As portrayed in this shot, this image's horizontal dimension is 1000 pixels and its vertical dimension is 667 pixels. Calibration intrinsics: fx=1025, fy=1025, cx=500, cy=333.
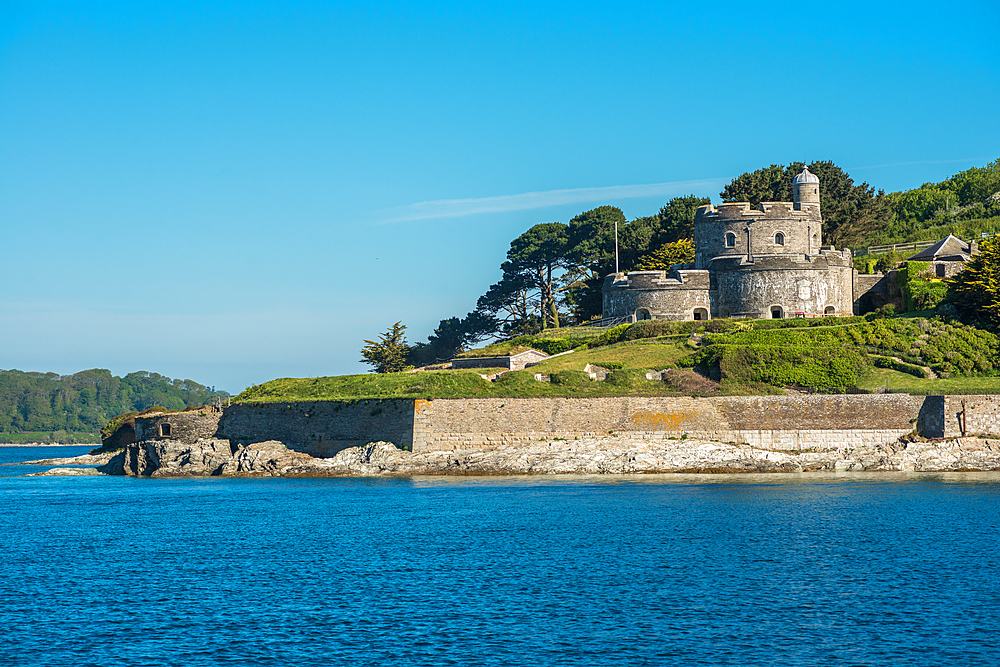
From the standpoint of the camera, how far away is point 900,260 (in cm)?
6731

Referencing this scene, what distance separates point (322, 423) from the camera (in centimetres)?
4988

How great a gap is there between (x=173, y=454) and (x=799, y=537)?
3402 centimetres

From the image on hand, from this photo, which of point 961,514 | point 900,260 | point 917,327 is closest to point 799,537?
point 961,514

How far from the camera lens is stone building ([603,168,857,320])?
204 feet

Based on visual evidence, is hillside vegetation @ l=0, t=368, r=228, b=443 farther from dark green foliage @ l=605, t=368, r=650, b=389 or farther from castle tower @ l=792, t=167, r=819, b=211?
dark green foliage @ l=605, t=368, r=650, b=389

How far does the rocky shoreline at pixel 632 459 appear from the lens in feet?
144

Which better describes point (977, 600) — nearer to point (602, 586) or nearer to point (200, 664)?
point (602, 586)

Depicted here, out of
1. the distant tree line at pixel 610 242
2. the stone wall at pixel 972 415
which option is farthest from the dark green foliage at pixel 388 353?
the stone wall at pixel 972 415

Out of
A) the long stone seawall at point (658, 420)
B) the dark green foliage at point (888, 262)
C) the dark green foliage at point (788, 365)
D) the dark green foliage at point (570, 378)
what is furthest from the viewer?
the dark green foliage at point (888, 262)

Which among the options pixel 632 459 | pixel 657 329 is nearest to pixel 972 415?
pixel 632 459

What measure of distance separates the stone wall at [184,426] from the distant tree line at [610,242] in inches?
919

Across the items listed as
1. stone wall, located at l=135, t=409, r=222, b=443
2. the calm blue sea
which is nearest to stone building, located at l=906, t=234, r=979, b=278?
the calm blue sea

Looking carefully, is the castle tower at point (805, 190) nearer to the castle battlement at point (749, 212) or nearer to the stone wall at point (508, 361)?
the castle battlement at point (749, 212)

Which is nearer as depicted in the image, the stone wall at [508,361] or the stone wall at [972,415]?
the stone wall at [972,415]
